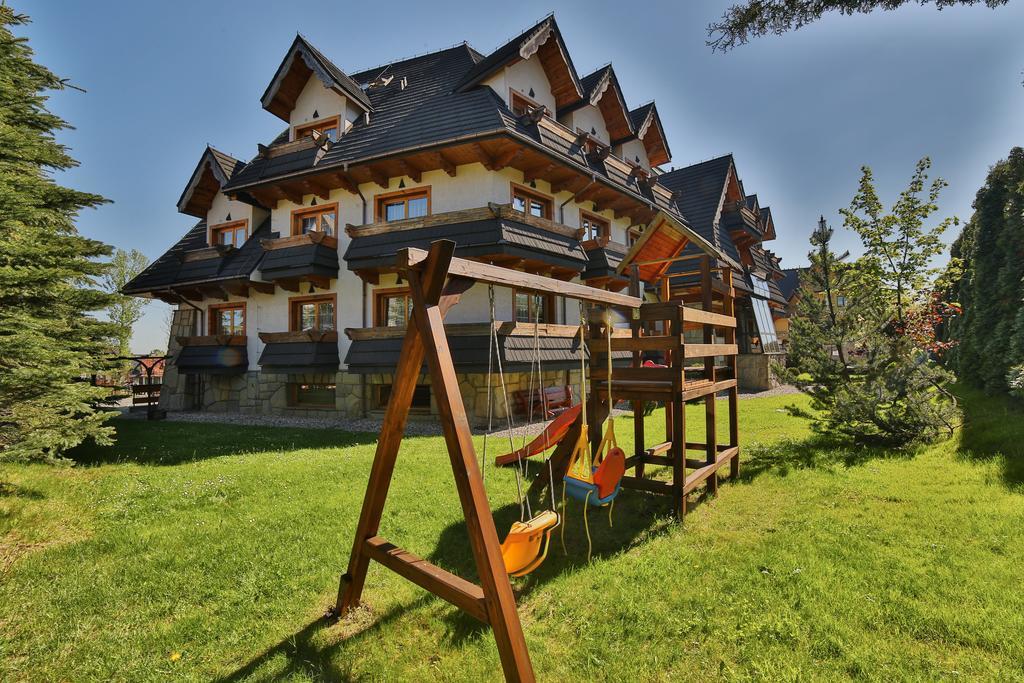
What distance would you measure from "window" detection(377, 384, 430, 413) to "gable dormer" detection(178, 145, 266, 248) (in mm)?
7865

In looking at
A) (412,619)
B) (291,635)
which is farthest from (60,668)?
(412,619)

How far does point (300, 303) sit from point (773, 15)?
13.7 metres

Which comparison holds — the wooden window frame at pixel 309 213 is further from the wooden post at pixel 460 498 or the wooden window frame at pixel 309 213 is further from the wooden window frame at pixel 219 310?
the wooden post at pixel 460 498

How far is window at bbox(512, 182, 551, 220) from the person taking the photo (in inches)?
483

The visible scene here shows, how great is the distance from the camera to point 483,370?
35.0 feet

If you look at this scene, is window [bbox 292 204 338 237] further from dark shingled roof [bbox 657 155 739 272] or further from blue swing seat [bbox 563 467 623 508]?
dark shingled roof [bbox 657 155 739 272]

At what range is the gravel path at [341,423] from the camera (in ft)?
34.4

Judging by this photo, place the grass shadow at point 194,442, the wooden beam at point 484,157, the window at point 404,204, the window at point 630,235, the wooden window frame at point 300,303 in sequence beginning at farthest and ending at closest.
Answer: the window at point 630,235, the wooden window frame at point 300,303, the window at point 404,204, the wooden beam at point 484,157, the grass shadow at point 194,442

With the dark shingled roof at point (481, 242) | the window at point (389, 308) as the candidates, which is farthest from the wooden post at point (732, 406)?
the window at point (389, 308)

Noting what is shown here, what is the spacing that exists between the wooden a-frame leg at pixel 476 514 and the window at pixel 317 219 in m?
12.1

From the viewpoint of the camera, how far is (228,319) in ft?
51.9

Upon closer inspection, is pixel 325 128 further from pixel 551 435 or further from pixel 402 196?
pixel 551 435

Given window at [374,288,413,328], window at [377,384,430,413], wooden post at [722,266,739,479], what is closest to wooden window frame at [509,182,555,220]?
window at [374,288,413,328]

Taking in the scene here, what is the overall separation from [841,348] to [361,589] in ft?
26.3
